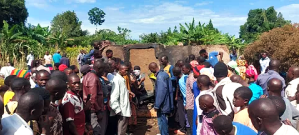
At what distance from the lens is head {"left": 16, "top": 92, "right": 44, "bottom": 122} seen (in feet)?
6.73

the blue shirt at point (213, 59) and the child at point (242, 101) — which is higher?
the blue shirt at point (213, 59)

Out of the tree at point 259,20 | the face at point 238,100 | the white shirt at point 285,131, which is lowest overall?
the white shirt at point 285,131

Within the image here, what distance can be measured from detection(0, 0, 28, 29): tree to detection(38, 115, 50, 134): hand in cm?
2890

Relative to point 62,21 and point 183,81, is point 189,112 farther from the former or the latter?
point 62,21

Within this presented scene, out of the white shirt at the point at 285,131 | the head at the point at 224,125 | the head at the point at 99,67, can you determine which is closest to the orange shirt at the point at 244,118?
the head at the point at 224,125

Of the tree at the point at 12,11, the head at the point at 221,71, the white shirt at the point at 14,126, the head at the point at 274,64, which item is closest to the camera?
the white shirt at the point at 14,126

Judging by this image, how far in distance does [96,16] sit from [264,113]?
→ 77.1 metres

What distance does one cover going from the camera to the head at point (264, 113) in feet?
6.81

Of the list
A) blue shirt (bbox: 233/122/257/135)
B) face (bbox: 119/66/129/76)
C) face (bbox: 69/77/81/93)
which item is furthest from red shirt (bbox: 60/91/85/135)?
face (bbox: 119/66/129/76)

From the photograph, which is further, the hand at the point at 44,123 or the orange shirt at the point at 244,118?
the orange shirt at the point at 244,118

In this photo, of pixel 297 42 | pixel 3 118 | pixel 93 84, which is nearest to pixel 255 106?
pixel 3 118

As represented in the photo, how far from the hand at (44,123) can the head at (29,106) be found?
17.1 inches

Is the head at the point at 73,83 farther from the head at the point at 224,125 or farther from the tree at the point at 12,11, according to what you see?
the tree at the point at 12,11

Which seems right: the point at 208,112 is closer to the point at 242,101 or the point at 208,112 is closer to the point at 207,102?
the point at 207,102
